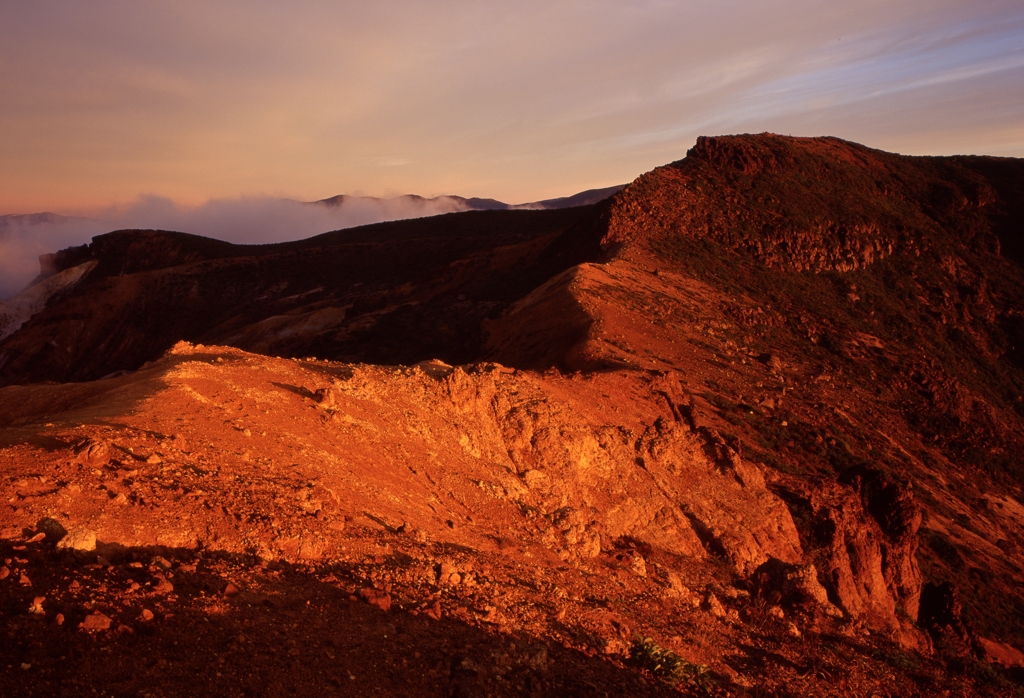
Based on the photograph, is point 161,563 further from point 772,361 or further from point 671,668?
point 772,361

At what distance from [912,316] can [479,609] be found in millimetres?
37242

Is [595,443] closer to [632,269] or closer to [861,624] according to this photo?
[861,624]

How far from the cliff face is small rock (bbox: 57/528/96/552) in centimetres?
29

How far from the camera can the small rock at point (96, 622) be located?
5.30 metres

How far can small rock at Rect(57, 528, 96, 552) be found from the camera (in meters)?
6.23

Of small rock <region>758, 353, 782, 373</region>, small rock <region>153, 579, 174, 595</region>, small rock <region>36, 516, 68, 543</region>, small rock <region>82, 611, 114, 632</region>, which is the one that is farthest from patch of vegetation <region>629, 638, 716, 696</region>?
small rock <region>758, 353, 782, 373</region>

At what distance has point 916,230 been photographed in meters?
44.0

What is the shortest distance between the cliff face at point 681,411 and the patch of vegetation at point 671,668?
1.92ft

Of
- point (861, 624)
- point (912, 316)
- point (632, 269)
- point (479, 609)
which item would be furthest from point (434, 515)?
point (912, 316)

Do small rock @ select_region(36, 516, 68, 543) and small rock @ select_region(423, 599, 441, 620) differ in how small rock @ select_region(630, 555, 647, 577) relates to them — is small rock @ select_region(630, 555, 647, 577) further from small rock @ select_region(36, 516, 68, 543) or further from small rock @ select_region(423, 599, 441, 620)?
small rock @ select_region(36, 516, 68, 543)

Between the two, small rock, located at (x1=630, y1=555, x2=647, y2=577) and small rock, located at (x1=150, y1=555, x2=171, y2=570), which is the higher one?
small rock, located at (x1=150, y1=555, x2=171, y2=570)

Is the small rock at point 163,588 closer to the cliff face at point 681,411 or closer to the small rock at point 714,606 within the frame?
the cliff face at point 681,411

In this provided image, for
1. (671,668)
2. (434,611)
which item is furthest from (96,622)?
(671,668)

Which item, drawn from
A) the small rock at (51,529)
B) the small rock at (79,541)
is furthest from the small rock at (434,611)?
the small rock at (51,529)
